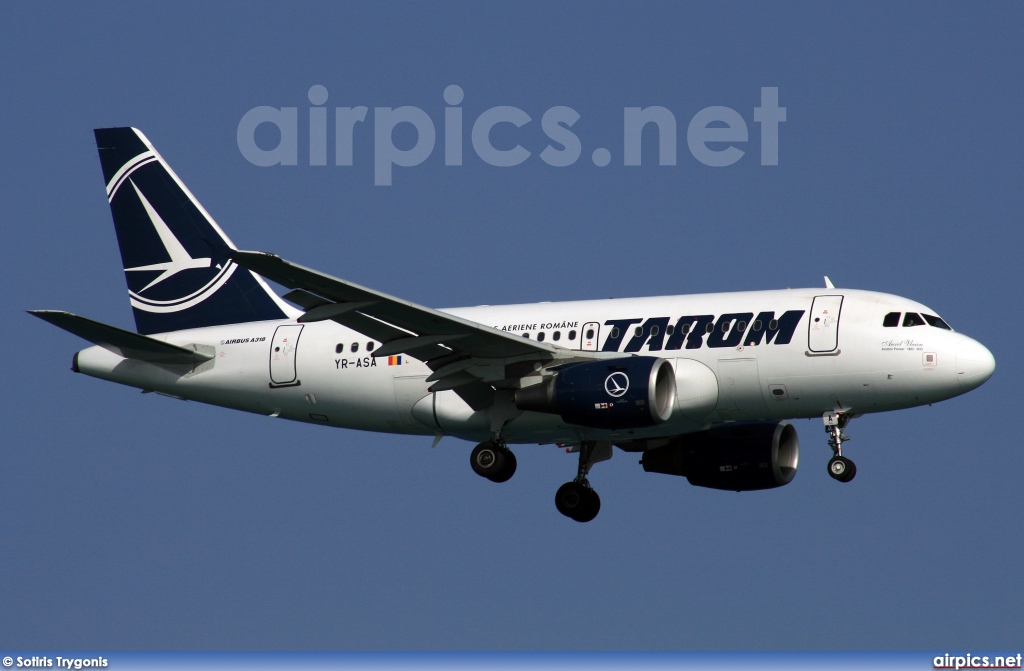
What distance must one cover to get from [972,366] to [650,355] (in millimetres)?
7636

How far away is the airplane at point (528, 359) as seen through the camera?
35.8 metres

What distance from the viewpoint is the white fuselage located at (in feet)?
118

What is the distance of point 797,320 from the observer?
36.5 meters

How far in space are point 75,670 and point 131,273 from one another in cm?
1276

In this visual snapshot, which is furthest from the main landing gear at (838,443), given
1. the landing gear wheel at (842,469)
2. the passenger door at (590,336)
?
the passenger door at (590,336)

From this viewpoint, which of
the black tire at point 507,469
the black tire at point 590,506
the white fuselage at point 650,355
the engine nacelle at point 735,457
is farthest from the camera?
the engine nacelle at point 735,457

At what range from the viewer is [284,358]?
133 ft

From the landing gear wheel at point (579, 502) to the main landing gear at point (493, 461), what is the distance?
3381 mm

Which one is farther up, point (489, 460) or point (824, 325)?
point (824, 325)

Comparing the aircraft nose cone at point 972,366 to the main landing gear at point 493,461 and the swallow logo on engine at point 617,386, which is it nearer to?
the swallow logo on engine at point 617,386

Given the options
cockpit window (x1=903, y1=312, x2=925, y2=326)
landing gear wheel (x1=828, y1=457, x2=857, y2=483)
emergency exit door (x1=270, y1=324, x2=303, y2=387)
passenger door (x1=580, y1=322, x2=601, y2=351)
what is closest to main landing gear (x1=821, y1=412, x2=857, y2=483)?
landing gear wheel (x1=828, y1=457, x2=857, y2=483)

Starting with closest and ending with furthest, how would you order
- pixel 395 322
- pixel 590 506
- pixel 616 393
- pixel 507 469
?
pixel 616 393
pixel 395 322
pixel 507 469
pixel 590 506

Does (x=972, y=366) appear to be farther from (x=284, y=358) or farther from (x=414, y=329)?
(x=284, y=358)

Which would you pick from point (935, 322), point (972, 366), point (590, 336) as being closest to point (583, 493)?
point (590, 336)
